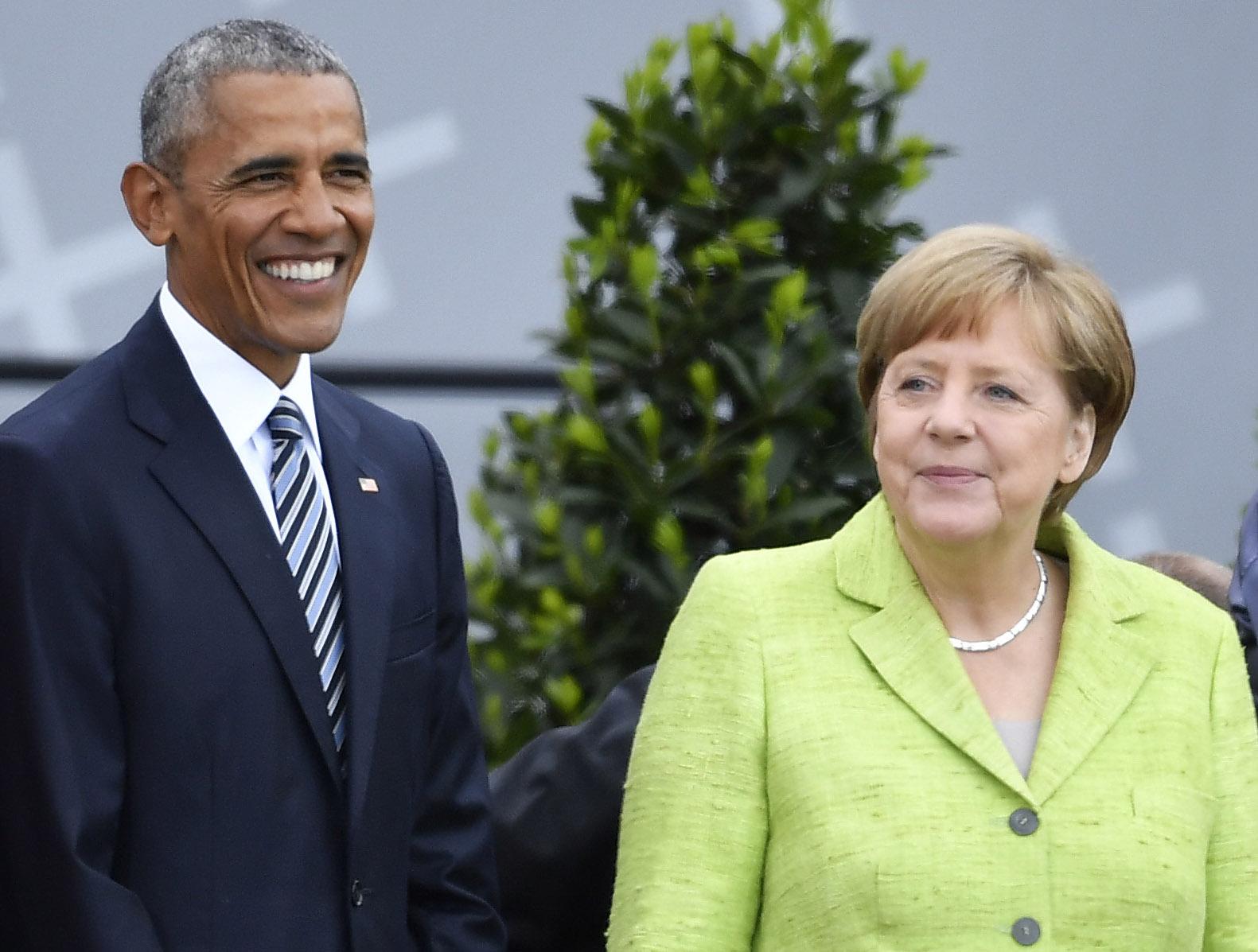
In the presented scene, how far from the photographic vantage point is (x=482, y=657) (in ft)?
12.2

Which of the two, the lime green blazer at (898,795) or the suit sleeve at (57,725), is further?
the lime green blazer at (898,795)

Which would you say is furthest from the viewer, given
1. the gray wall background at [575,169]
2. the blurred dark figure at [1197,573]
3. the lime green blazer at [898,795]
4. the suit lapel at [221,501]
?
the gray wall background at [575,169]

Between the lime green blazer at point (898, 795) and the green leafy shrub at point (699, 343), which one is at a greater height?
the green leafy shrub at point (699, 343)

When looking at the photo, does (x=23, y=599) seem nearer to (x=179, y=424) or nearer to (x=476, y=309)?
(x=179, y=424)

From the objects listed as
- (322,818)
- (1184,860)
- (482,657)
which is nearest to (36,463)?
(322,818)

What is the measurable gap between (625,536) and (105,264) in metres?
2.18

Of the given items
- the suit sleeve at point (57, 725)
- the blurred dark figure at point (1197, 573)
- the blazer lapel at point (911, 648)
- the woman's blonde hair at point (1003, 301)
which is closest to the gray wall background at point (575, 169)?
the blurred dark figure at point (1197, 573)

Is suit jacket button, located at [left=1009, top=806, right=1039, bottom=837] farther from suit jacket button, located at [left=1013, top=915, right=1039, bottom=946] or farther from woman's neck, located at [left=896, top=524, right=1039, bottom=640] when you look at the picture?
woman's neck, located at [left=896, top=524, right=1039, bottom=640]

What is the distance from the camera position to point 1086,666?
2576mm

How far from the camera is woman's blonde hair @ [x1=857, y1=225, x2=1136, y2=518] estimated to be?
8.23 feet

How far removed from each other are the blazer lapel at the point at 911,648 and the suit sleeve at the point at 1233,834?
256 mm

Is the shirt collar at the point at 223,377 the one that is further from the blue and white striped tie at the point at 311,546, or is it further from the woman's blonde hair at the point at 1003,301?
the woman's blonde hair at the point at 1003,301

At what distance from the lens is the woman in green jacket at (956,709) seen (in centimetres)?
239

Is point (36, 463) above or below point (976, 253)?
below
